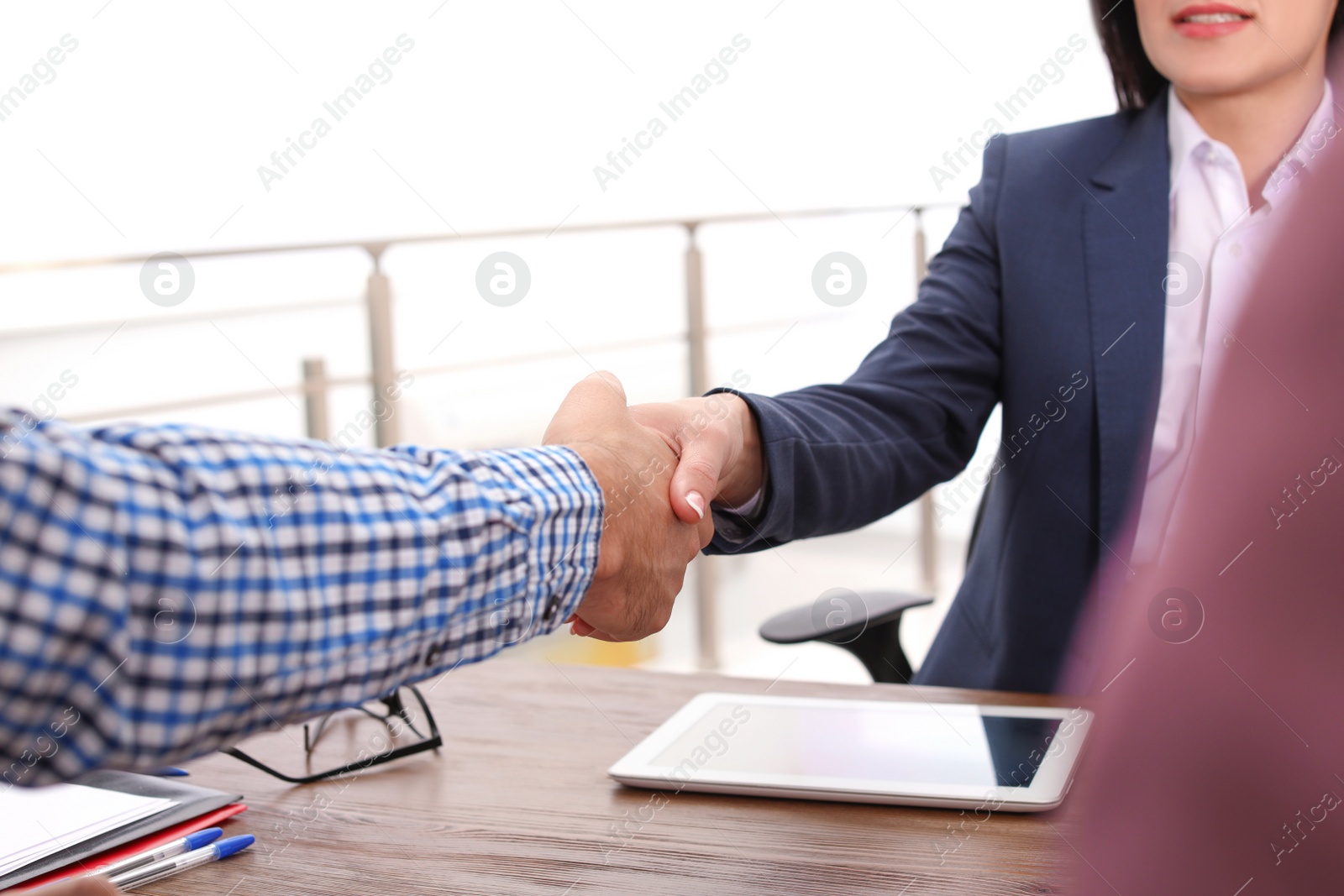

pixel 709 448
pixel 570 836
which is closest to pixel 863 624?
pixel 709 448

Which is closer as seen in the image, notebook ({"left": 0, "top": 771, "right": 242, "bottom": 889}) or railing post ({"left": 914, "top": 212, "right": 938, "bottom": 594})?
notebook ({"left": 0, "top": 771, "right": 242, "bottom": 889})

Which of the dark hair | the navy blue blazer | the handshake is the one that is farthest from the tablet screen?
the dark hair

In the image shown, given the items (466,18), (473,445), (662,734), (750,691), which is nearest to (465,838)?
(662,734)

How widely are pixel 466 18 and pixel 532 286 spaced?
151 centimetres

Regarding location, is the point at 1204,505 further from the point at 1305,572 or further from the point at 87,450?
the point at 87,450

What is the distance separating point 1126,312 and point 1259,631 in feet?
3.82

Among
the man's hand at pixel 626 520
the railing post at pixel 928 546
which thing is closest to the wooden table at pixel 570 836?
the man's hand at pixel 626 520

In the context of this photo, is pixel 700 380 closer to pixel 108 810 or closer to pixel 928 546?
pixel 928 546

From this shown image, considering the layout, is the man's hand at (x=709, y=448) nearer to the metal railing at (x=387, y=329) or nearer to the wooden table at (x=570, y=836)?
the wooden table at (x=570, y=836)

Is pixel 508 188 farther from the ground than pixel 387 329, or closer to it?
farther from the ground

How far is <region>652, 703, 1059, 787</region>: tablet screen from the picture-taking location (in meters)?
0.88

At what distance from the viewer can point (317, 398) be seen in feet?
8.76

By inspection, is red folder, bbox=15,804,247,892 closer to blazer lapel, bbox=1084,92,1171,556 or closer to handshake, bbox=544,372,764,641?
handshake, bbox=544,372,764,641

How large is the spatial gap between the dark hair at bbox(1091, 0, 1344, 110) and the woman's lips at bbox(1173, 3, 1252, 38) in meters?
0.16
